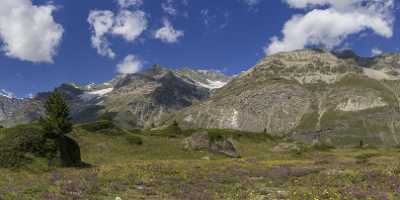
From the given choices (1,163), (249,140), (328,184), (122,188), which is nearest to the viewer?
(122,188)

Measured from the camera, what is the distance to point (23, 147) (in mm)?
41406

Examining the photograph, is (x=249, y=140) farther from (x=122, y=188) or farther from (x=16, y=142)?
(x=122, y=188)

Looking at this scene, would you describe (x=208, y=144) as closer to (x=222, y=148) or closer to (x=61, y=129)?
(x=222, y=148)

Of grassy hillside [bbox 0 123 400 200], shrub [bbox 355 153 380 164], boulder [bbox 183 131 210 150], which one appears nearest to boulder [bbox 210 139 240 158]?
boulder [bbox 183 131 210 150]

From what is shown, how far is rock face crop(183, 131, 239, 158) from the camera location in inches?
3022

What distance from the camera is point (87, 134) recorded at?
75.4m

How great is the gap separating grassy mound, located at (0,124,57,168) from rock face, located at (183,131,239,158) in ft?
111

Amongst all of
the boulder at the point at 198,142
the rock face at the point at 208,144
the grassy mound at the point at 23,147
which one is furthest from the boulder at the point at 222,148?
the grassy mound at the point at 23,147

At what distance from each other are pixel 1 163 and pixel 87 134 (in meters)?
37.3

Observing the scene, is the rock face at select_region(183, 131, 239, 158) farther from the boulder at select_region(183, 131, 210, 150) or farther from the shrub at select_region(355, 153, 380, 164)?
the shrub at select_region(355, 153, 380, 164)

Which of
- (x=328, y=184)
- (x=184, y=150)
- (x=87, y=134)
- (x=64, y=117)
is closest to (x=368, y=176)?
(x=328, y=184)

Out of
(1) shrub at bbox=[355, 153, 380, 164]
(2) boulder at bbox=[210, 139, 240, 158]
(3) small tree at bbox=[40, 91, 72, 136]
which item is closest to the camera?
(3) small tree at bbox=[40, 91, 72, 136]

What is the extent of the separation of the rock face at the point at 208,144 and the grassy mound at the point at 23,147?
3374cm

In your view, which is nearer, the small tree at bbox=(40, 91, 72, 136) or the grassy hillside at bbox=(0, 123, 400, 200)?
the grassy hillside at bbox=(0, 123, 400, 200)
